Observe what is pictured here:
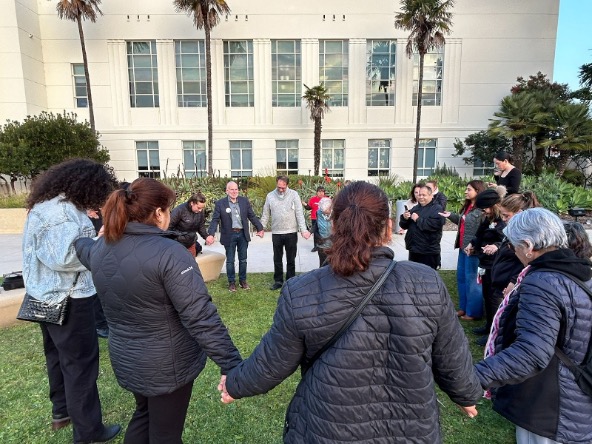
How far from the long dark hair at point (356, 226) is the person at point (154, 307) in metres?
0.82

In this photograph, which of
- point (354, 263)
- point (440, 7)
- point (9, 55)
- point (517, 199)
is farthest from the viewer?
point (9, 55)

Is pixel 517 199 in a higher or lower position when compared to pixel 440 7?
lower

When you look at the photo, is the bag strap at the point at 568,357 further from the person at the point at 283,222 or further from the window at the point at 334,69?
the window at the point at 334,69

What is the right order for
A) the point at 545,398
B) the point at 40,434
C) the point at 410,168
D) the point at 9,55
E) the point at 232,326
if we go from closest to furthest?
the point at 545,398, the point at 40,434, the point at 232,326, the point at 9,55, the point at 410,168

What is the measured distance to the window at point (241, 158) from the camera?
2180 cm

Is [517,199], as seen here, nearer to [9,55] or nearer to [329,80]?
[329,80]

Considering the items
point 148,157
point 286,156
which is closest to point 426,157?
point 286,156

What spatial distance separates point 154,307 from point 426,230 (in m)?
4.13

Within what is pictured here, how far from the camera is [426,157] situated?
71.5 ft

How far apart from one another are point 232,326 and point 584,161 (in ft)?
72.7

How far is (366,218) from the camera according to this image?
133cm

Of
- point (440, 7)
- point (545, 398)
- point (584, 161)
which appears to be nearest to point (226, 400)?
point (545, 398)

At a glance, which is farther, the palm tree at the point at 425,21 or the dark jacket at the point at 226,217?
the palm tree at the point at 425,21

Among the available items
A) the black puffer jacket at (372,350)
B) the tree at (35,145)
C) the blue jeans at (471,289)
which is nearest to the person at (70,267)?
the black puffer jacket at (372,350)
